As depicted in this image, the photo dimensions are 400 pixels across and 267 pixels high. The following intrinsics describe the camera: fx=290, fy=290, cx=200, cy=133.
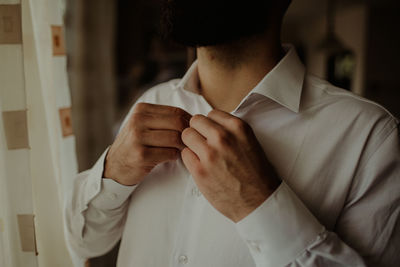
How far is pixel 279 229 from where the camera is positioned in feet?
1.82

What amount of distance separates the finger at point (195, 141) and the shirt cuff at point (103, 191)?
23cm

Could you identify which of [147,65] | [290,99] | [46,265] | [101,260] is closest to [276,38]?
[290,99]

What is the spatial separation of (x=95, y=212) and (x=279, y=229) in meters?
0.51

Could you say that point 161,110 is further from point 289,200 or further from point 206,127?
point 289,200

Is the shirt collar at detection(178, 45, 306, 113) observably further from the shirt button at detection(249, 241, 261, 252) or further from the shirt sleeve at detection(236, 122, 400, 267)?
the shirt button at detection(249, 241, 261, 252)

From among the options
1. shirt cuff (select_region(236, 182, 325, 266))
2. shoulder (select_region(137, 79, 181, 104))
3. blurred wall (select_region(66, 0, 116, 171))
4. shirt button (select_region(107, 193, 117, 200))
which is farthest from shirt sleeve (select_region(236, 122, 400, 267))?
blurred wall (select_region(66, 0, 116, 171))

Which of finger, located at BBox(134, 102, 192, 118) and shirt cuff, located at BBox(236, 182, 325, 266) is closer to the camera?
shirt cuff, located at BBox(236, 182, 325, 266)

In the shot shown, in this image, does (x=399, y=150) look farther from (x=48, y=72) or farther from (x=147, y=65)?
(x=147, y=65)

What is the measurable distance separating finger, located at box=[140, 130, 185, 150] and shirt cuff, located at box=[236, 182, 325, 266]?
0.75 feet

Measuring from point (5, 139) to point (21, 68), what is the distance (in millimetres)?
161

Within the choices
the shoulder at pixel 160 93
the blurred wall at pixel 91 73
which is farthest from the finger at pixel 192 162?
the blurred wall at pixel 91 73

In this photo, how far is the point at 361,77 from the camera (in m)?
5.13

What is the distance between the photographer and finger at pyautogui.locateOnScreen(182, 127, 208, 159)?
1.89 feet

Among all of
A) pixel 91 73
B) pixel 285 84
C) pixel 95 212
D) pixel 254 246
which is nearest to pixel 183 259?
pixel 254 246
